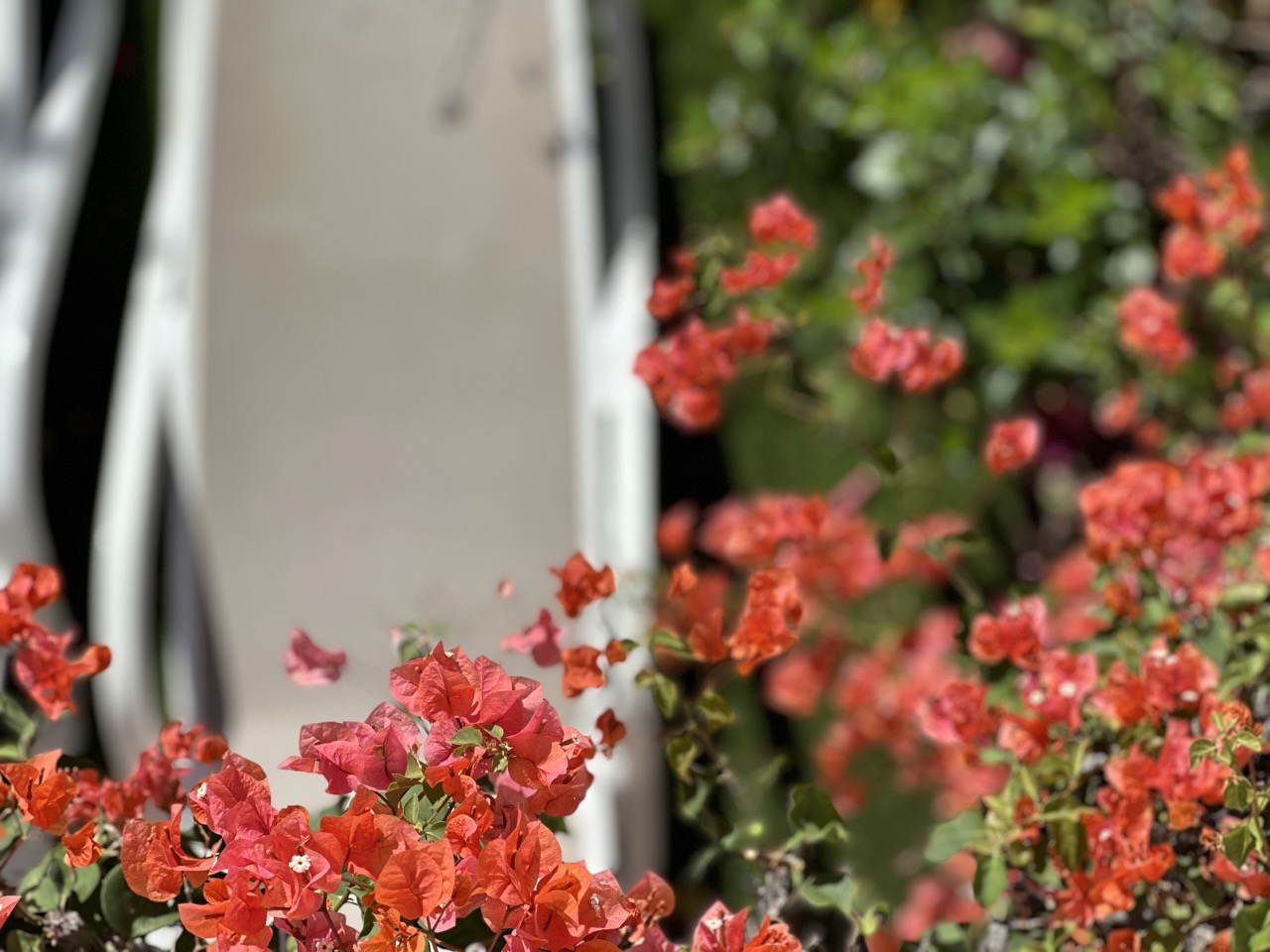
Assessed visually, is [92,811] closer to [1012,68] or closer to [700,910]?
[700,910]

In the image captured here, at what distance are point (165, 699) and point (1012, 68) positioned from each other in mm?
1915

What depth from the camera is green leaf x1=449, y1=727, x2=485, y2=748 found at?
25.8 inches

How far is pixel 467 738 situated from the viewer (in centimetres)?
66

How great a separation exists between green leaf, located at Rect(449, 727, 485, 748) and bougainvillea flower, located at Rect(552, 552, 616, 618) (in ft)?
0.75

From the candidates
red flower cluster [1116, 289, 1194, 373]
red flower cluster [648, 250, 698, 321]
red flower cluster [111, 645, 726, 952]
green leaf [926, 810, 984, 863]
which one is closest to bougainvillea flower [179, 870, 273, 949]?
red flower cluster [111, 645, 726, 952]

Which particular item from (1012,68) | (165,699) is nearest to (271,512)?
(165,699)

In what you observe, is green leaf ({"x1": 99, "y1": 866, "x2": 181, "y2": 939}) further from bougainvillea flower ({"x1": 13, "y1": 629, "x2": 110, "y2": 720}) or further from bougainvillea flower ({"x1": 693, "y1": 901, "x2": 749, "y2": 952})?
bougainvillea flower ({"x1": 693, "y1": 901, "x2": 749, "y2": 952})

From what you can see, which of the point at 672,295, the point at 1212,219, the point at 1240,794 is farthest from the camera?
the point at 1212,219

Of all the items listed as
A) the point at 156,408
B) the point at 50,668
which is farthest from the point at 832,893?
the point at 156,408

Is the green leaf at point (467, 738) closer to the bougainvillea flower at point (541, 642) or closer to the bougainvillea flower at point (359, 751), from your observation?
the bougainvillea flower at point (359, 751)

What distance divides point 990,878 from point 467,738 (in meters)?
0.43

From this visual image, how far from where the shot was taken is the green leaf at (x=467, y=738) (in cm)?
66

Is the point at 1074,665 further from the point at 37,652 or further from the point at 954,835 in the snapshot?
the point at 37,652

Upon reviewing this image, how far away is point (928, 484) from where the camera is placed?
228 centimetres
